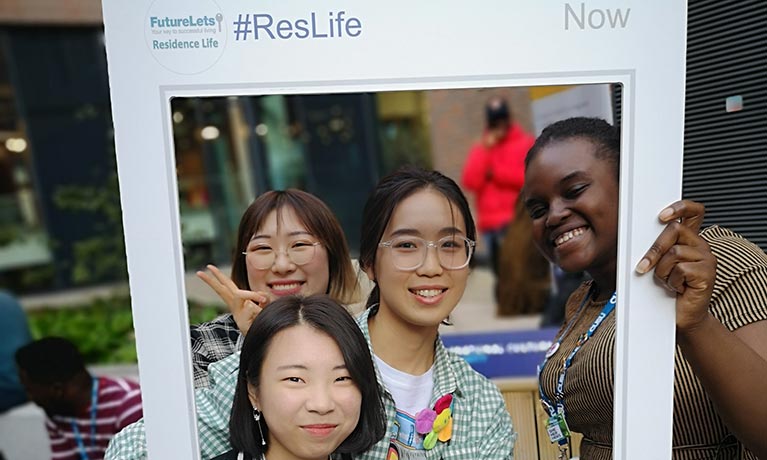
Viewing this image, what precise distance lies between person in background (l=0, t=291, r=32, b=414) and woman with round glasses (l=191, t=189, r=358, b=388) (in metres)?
2.25

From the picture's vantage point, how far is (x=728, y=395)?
3.41 ft

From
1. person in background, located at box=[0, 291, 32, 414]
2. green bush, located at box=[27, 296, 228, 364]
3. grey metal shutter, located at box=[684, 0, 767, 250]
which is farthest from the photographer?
green bush, located at box=[27, 296, 228, 364]

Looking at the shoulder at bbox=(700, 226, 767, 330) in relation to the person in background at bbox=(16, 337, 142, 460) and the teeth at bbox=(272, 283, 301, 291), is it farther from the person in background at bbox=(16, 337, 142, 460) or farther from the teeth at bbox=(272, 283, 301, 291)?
the person in background at bbox=(16, 337, 142, 460)

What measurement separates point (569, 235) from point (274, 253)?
2.21 feet

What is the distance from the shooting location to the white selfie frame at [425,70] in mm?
909

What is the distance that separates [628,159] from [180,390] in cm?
92

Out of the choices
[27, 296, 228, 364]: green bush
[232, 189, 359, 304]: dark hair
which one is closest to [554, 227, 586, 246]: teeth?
[232, 189, 359, 304]: dark hair

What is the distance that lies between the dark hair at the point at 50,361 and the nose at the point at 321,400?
1.71 metres

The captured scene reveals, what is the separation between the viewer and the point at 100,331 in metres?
4.15

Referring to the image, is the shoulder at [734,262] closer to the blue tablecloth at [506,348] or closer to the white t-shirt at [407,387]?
the white t-shirt at [407,387]

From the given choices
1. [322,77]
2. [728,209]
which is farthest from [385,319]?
[728,209]

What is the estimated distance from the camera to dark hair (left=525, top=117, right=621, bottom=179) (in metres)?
1.01

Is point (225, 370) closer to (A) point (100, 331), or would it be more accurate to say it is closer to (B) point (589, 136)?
(B) point (589, 136)

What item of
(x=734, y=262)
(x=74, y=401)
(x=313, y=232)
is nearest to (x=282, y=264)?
(x=313, y=232)
